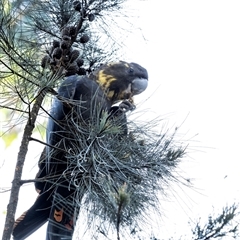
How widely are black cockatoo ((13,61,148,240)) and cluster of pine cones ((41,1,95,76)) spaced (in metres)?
0.10

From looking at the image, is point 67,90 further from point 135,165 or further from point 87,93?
point 135,165

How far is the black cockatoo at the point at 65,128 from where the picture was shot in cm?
244

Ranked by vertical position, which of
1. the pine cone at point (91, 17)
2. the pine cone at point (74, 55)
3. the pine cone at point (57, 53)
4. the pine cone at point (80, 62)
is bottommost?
the pine cone at point (57, 53)

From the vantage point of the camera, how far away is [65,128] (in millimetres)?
2486

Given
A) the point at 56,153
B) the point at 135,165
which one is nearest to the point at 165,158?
the point at 135,165

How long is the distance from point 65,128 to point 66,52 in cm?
27

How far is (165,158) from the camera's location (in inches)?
89.7

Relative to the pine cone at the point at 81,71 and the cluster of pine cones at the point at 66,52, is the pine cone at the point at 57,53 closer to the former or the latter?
the cluster of pine cones at the point at 66,52

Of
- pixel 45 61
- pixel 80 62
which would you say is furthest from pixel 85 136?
pixel 80 62

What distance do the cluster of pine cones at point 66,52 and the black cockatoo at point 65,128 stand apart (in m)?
0.10

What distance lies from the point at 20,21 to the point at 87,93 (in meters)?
0.45

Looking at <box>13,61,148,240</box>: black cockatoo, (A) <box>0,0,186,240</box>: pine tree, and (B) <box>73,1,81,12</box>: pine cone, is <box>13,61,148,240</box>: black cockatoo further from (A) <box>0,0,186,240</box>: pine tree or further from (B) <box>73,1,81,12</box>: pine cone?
(B) <box>73,1,81,12</box>: pine cone

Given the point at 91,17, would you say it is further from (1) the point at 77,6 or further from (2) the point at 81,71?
(2) the point at 81,71

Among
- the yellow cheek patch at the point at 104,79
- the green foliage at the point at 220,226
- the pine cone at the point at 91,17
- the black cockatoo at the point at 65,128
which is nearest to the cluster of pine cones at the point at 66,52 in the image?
the pine cone at the point at 91,17
